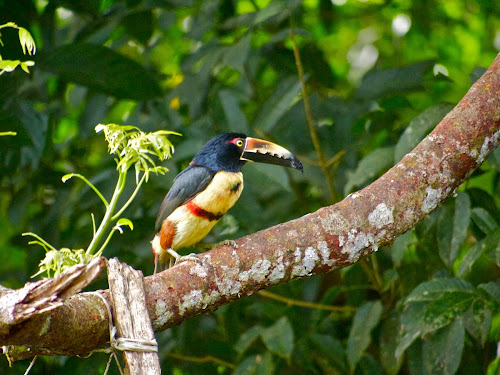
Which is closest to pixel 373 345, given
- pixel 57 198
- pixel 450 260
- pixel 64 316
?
pixel 450 260

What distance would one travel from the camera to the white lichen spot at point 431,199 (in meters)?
2.41

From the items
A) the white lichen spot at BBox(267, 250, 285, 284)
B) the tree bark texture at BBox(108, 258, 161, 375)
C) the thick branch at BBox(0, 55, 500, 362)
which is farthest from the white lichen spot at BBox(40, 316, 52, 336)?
the white lichen spot at BBox(267, 250, 285, 284)

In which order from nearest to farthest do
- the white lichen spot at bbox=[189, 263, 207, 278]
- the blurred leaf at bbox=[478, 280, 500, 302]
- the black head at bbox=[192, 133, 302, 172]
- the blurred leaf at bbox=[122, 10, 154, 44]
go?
the white lichen spot at bbox=[189, 263, 207, 278], the blurred leaf at bbox=[478, 280, 500, 302], the black head at bbox=[192, 133, 302, 172], the blurred leaf at bbox=[122, 10, 154, 44]

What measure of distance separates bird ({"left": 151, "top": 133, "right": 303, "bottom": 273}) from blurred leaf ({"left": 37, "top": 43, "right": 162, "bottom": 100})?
0.71 m

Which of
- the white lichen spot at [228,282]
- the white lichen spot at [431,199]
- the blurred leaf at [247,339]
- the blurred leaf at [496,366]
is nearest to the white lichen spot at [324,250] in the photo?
Result: the white lichen spot at [228,282]


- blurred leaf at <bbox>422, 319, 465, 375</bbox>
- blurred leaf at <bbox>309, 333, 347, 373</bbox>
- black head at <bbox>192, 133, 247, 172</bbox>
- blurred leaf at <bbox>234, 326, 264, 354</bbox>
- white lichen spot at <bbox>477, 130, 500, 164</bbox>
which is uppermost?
white lichen spot at <bbox>477, 130, 500, 164</bbox>

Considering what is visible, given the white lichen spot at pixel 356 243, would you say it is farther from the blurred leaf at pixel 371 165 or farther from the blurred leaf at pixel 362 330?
the blurred leaf at pixel 362 330

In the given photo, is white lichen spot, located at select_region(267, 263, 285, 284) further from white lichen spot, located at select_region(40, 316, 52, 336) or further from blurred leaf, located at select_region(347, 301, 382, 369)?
blurred leaf, located at select_region(347, 301, 382, 369)

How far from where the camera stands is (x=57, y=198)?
4043 mm

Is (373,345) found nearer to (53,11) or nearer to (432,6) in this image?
(432,6)

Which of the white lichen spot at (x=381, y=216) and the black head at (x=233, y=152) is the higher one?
the white lichen spot at (x=381, y=216)

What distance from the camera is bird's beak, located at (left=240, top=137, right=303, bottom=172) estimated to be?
2.86m

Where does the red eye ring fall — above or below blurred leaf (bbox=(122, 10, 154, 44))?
below

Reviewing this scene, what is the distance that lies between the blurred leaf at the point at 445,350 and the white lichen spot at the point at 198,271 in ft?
4.14
